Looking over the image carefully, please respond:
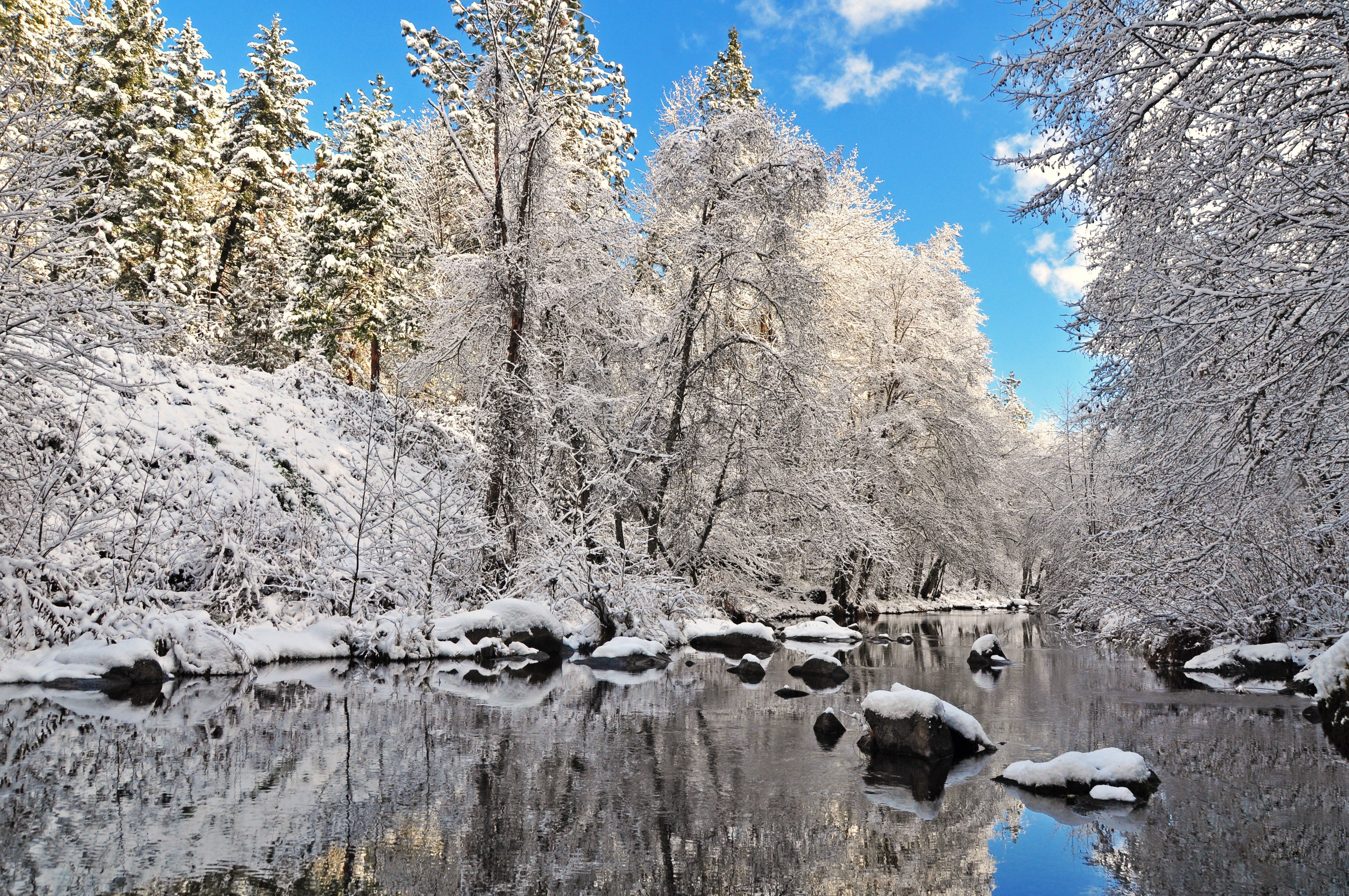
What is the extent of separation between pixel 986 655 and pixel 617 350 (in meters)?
9.64

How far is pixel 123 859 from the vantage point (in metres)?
4.23

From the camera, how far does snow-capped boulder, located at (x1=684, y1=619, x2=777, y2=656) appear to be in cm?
1633

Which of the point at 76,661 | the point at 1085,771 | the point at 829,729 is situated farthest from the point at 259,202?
the point at 1085,771

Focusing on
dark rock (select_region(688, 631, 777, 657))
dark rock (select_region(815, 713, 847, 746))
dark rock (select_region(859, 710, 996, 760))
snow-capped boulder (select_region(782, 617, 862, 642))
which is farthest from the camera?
snow-capped boulder (select_region(782, 617, 862, 642))

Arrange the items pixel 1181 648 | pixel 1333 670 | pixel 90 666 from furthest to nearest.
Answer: pixel 1181 648, pixel 90 666, pixel 1333 670

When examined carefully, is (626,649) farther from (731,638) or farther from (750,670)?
(731,638)

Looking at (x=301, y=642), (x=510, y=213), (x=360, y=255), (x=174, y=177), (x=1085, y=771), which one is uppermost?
(x=174, y=177)

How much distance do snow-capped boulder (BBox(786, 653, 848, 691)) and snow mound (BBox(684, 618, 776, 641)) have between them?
3.12 m

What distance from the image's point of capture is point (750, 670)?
12.9 m

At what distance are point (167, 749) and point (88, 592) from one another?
5.14 metres

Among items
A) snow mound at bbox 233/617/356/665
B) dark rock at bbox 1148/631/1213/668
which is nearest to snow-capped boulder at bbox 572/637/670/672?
snow mound at bbox 233/617/356/665

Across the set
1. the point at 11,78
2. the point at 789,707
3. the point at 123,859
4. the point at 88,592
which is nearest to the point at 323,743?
the point at 123,859

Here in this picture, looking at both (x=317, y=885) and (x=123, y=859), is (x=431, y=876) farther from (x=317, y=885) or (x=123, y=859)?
(x=123, y=859)

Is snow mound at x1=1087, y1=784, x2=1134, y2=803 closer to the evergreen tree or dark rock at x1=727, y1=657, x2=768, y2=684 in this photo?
dark rock at x1=727, y1=657, x2=768, y2=684
